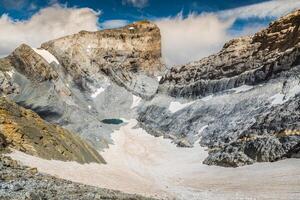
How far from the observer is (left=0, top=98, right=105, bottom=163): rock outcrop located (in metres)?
36.5

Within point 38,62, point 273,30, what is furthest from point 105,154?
point 38,62

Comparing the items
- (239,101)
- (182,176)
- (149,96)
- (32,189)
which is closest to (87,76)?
(149,96)

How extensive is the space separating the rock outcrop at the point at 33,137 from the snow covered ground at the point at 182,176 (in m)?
1.44

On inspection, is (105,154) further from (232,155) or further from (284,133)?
(284,133)

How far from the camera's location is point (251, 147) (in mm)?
52750

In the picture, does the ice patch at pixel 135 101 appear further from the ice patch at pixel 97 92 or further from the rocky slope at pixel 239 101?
the ice patch at pixel 97 92

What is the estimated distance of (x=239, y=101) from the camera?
7988cm

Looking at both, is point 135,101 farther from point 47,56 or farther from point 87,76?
point 47,56

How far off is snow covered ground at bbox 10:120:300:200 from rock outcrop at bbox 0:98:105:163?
1.44 meters

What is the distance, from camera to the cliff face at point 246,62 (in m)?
79.4

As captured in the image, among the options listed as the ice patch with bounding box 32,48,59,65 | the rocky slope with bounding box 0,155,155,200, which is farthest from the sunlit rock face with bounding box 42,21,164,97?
the rocky slope with bounding box 0,155,155,200

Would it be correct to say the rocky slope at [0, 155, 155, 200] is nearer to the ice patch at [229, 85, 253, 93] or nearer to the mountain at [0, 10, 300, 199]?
the mountain at [0, 10, 300, 199]

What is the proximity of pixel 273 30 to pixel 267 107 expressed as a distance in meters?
27.7

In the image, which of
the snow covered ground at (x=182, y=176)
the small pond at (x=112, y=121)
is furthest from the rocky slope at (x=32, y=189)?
the small pond at (x=112, y=121)
